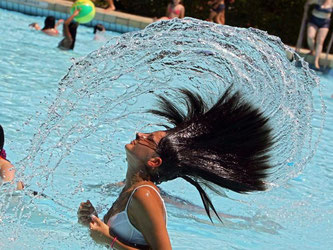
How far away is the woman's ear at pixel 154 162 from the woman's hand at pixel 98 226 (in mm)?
324

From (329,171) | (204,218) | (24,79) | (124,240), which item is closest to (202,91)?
(124,240)

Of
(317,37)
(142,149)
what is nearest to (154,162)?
(142,149)

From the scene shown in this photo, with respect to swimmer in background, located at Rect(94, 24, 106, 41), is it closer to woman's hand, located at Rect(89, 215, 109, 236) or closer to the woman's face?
the woman's face

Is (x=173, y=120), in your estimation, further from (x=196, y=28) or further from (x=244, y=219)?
(x=244, y=219)

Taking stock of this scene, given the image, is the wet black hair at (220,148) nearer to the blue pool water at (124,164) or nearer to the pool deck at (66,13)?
the blue pool water at (124,164)

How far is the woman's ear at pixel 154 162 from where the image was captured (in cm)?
291

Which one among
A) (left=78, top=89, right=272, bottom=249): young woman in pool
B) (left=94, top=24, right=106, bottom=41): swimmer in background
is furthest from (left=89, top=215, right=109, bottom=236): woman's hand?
(left=94, top=24, right=106, bottom=41): swimmer in background

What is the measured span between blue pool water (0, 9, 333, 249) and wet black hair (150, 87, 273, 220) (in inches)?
20.0

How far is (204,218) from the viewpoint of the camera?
5.06 meters

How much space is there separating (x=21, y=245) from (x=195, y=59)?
161 centimetres

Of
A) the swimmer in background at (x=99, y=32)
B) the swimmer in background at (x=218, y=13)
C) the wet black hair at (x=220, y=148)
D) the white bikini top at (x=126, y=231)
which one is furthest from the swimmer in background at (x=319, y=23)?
the white bikini top at (x=126, y=231)

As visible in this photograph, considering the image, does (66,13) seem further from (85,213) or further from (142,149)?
(142,149)

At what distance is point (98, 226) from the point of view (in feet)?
9.44

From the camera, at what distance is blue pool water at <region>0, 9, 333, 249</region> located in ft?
13.1
